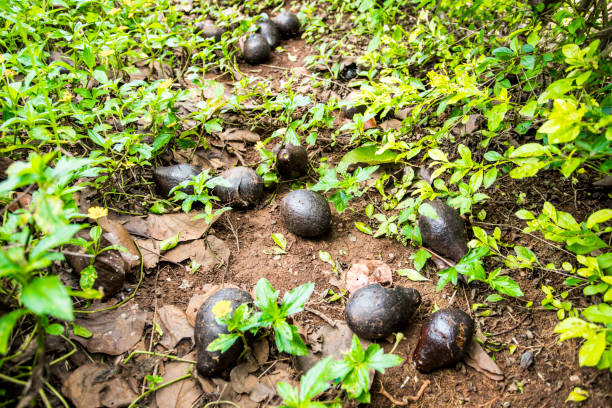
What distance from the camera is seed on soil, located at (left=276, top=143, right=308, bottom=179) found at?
10.9 feet

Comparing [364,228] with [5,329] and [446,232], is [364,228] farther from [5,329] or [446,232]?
[5,329]

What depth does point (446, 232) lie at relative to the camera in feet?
8.71

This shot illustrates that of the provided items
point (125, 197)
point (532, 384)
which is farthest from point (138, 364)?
point (532, 384)

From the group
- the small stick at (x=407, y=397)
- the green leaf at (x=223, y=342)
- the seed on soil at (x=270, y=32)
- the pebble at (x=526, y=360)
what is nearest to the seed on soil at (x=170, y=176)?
the green leaf at (x=223, y=342)

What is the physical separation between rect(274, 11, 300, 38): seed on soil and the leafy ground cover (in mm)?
1852

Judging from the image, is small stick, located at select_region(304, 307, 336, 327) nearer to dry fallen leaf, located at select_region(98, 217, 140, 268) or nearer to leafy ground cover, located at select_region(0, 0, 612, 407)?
leafy ground cover, located at select_region(0, 0, 612, 407)

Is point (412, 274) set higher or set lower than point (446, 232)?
lower

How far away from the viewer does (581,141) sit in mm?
1799

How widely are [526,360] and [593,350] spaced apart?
0.64 m

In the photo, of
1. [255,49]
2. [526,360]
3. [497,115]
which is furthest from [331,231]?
[255,49]

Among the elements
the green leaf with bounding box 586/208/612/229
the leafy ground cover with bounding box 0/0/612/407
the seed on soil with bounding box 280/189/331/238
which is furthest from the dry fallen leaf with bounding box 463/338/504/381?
the seed on soil with bounding box 280/189/331/238

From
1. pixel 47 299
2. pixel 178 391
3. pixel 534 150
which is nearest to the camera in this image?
pixel 47 299

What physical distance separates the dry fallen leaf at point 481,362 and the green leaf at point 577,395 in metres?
0.34

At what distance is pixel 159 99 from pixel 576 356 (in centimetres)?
333
